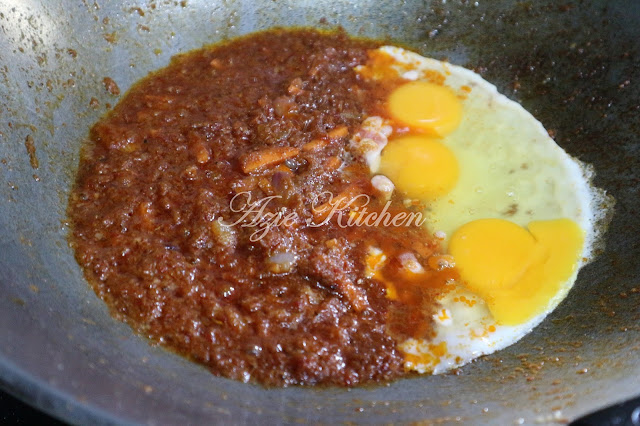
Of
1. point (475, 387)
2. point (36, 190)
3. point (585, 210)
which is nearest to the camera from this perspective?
point (475, 387)

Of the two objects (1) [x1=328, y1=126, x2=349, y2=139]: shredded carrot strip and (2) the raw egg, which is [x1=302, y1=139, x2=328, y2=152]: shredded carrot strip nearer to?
(1) [x1=328, y1=126, x2=349, y2=139]: shredded carrot strip

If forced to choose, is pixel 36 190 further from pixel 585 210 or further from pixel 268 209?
pixel 585 210

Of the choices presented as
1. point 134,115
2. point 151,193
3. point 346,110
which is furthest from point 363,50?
point 151,193

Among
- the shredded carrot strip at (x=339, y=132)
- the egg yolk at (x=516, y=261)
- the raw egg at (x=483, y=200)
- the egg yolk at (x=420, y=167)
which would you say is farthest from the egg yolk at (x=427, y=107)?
the egg yolk at (x=516, y=261)

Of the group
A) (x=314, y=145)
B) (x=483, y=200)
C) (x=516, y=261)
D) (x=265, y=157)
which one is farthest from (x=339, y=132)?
(x=516, y=261)

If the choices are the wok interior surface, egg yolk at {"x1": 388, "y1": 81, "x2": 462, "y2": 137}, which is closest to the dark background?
the wok interior surface

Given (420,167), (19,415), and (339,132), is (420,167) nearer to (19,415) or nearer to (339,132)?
(339,132)
